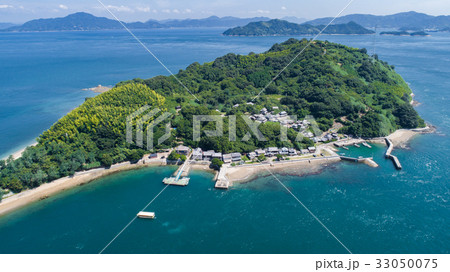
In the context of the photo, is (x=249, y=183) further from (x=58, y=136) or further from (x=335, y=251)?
(x=58, y=136)

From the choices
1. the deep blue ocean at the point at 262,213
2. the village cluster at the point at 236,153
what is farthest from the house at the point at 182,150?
the deep blue ocean at the point at 262,213

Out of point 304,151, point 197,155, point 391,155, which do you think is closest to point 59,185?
point 197,155

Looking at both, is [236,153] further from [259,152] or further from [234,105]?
[234,105]

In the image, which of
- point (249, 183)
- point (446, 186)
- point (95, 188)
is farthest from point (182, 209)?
point (446, 186)

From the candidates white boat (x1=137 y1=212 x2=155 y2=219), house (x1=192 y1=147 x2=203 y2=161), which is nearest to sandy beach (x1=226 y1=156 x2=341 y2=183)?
house (x1=192 y1=147 x2=203 y2=161)

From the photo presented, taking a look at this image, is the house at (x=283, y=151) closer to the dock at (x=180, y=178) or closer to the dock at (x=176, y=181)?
the dock at (x=180, y=178)

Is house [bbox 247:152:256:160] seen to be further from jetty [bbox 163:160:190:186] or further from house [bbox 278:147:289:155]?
jetty [bbox 163:160:190:186]
